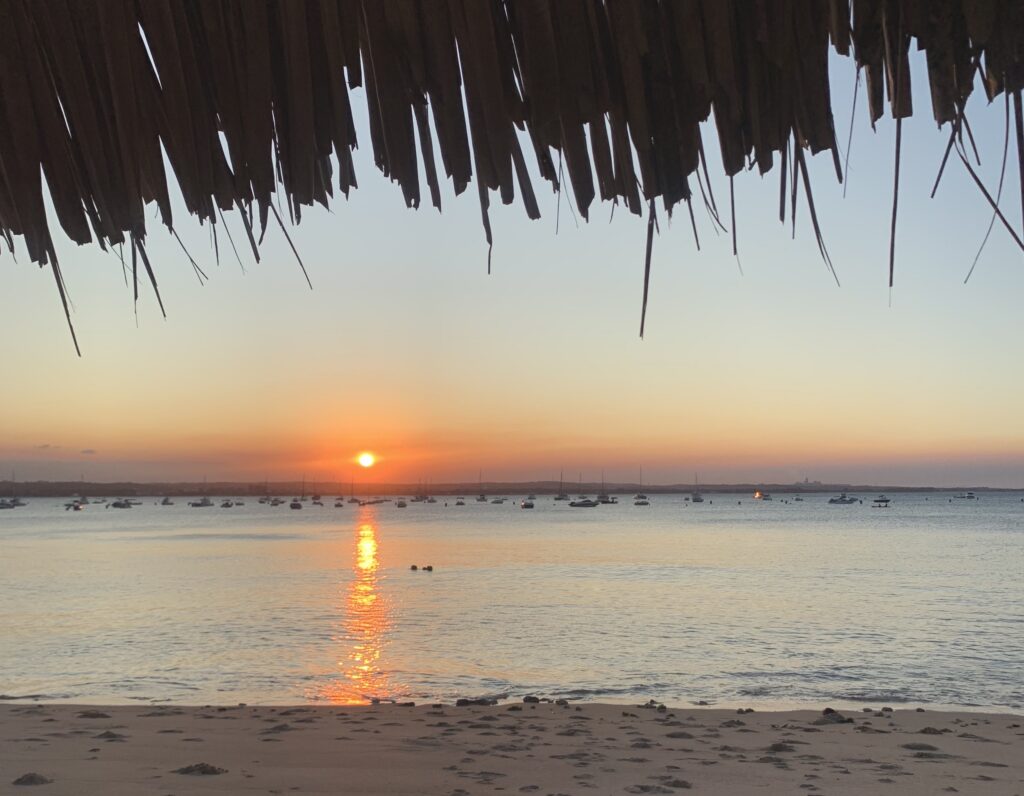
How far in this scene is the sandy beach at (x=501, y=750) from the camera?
6465 mm

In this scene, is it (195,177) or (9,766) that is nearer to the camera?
(195,177)

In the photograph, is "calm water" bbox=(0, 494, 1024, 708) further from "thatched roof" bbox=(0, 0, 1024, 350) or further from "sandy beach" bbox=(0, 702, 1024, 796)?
"thatched roof" bbox=(0, 0, 1024, 350)

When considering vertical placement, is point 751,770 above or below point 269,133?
below

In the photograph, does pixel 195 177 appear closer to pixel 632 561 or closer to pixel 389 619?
pixel 389 619

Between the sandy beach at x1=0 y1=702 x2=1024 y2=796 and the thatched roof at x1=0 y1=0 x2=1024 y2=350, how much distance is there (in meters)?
5.13

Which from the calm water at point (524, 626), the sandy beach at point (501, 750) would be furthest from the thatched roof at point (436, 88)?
the calm water at point (524, 626)

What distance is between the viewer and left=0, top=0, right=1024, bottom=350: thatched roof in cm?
149

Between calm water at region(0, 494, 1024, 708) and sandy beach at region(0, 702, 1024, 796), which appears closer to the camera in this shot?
sandy beach at region(0, 702, 1024, 796)

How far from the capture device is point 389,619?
897 inches

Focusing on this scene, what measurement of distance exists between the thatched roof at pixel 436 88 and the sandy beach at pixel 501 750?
5135 mm

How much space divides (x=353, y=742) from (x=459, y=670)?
7.41 m

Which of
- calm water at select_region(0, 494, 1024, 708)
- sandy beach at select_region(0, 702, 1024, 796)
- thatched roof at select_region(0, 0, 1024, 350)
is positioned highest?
thatched roof at select_region(0, 0, 1024, 350)

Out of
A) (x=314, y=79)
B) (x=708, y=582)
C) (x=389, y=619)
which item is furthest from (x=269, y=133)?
(x=708, y=582)

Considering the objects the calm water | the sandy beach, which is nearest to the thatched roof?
the sandy beach
